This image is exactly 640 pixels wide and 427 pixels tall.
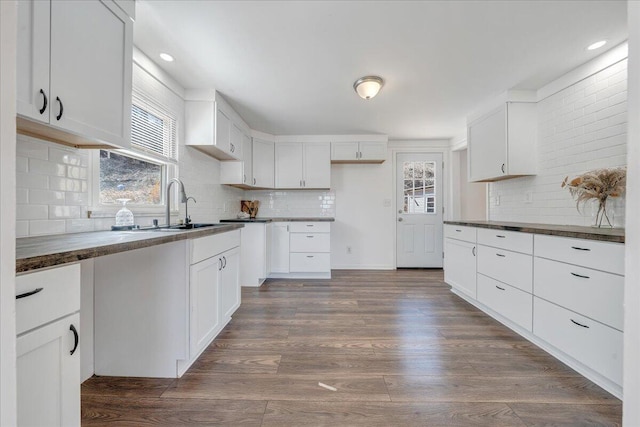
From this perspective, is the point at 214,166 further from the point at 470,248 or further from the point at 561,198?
the point at 561,198

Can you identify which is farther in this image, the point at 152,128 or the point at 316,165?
the point at 316,165

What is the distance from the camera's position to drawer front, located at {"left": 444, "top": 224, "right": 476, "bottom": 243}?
2.74 metres

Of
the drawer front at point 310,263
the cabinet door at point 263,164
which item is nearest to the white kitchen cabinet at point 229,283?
Result: the drawer front at point 310,263

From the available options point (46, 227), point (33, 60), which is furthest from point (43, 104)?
point (46, 227)

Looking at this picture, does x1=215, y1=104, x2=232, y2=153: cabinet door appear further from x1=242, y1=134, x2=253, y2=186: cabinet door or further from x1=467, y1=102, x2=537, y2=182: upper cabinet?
x1=467, y1=102, x2=537, y2=182: upper cabinet

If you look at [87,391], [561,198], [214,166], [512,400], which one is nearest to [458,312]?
[512,400]

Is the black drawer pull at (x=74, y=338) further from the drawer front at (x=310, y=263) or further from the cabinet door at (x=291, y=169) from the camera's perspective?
the cabinet door at (x=291, y=169)

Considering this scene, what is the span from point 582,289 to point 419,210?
10.2ft

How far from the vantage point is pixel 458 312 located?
Result: 261cm

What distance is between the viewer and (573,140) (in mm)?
2396

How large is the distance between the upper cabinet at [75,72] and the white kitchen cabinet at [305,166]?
2.77m

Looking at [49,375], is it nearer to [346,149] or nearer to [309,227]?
[309,227]

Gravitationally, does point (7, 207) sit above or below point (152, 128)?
below

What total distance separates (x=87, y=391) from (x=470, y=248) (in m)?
3.25
